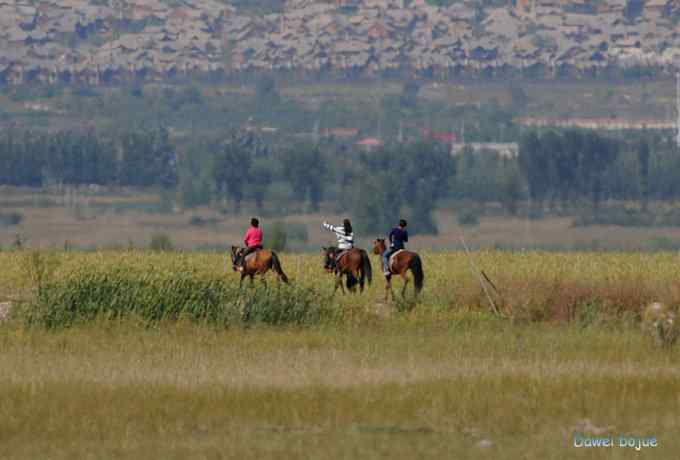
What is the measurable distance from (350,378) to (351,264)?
15.4m

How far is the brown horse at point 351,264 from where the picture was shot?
4038 cm

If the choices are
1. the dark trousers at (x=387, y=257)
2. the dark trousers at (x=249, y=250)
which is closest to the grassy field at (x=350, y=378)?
the dark trousers at (x=387, y=257)

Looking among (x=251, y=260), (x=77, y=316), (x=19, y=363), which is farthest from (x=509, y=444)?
(x=251, y=260)

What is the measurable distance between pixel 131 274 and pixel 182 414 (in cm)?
1348

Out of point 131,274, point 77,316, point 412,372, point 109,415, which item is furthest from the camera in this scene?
point 131,274

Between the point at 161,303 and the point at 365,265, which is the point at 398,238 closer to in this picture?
the point at 365,265

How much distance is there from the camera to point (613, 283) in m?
39.8

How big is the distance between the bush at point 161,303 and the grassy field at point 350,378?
0.06 meters

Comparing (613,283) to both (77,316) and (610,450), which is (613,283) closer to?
(77,316)

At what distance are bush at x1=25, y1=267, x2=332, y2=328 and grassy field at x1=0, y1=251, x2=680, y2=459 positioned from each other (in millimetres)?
64

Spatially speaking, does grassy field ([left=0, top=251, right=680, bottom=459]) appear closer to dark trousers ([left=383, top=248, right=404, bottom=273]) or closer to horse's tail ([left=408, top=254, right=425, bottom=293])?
horse's tail ([left=408, top=254, right=425, bottom=293])

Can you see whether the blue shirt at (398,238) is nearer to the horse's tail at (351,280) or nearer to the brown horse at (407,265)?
the brown horse at (407,265)

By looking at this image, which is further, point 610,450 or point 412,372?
point 412,372

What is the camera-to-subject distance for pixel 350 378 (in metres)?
25.2
